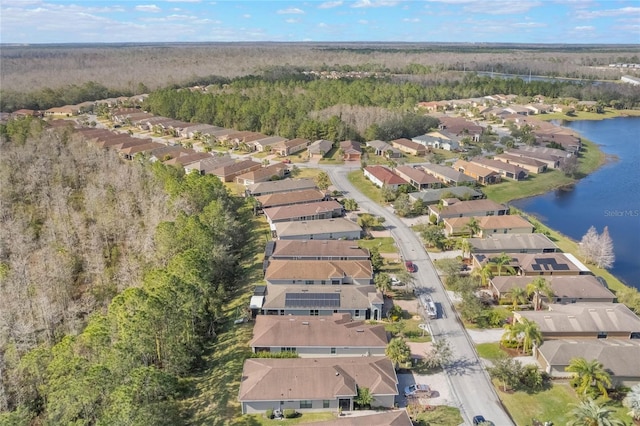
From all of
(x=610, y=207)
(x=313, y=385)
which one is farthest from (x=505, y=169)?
(x=313, y=385)

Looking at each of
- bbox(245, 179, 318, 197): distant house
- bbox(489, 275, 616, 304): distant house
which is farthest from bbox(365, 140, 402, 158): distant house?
bbox(489, 275, 616, 304): distant house

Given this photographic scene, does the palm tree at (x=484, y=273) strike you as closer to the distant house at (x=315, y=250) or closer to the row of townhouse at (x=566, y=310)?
the row of townhouse at (x=566, y=310)

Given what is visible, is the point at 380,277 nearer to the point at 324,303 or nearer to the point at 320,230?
the point at 324,303

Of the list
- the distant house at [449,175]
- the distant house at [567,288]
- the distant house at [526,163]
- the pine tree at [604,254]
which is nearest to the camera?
the distant house at [567,288]

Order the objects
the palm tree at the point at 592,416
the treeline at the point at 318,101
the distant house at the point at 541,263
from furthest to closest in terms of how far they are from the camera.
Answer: the treeline at the point at 318,101, the distant house at the point at 541,263, the palm tree at the point at 592,416

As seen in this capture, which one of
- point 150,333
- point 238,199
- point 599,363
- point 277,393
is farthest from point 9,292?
point 599,363

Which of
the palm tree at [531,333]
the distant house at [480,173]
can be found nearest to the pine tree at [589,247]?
the palm tree at [531,333]

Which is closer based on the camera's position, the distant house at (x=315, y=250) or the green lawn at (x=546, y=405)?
the green lawn at (x=546, y=405)

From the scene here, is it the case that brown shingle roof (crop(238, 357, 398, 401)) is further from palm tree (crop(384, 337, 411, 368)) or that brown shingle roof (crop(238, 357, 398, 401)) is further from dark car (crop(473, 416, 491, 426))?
dark car (crop(473, 416, 491, 426))
